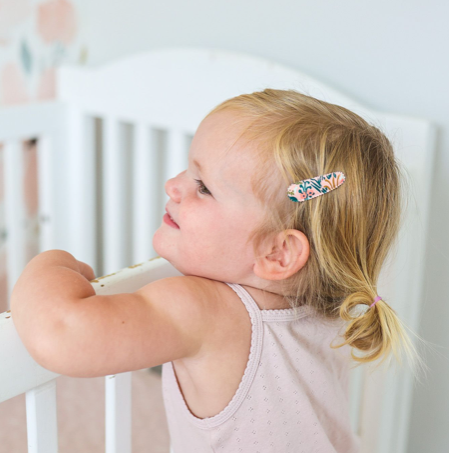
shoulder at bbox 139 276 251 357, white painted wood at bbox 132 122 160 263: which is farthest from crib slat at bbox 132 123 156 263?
shoulder at bbox 139 276 251 357

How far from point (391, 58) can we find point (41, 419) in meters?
0.78

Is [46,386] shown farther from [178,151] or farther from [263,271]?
[178,151]

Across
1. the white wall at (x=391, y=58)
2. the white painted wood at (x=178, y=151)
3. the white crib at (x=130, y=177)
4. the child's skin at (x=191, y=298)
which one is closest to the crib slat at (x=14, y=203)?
the white crib at (x=130, y=177)

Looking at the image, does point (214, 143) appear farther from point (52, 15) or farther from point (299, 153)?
point (52, 15)

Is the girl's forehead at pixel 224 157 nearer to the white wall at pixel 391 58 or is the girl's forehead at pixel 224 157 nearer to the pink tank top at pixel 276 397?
the pink tank top at pixel 276 397

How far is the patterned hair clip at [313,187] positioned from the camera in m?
0.59

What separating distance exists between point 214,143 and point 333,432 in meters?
0.38

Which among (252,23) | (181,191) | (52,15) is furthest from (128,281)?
(52,15)

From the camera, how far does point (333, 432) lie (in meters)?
0.74

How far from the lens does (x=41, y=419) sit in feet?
1.93

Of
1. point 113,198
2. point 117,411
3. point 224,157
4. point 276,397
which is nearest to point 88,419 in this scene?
point 113,198

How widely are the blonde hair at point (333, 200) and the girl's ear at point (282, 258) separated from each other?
11 mm

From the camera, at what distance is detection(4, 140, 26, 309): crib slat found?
52.7 inches

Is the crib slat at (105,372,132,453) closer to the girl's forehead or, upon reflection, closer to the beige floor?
the girl's forehead
